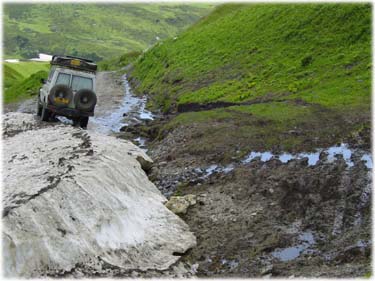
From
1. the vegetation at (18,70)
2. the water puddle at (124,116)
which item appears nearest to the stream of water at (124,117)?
the water puddle at (124,116)

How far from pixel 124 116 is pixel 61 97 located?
12.5 meters

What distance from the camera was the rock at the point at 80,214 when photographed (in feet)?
49.2

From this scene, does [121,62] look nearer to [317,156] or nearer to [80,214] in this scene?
[317,156]

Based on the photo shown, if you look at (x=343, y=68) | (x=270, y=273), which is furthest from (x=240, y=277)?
(x=343, y=68)

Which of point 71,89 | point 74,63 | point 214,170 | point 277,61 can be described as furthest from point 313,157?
point 277,61

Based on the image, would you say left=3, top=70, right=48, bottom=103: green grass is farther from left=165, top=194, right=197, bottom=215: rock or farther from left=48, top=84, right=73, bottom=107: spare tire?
left=165, top=194, right=197, bottom=215: rock

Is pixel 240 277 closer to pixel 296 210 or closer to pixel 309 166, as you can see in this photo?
pixel 296 210

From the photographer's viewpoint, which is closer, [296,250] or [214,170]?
[296,250]

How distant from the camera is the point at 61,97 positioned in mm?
28828

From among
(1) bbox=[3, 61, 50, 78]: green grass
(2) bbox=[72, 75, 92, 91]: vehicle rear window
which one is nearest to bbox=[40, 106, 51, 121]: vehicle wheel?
(2) bbox=[72, 75, 92, 91]: vehicle rear window

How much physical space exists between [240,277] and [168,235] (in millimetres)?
Answer: 3165

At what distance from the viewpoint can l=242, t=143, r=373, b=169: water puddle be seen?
80.2 ft

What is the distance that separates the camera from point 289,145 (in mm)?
26625

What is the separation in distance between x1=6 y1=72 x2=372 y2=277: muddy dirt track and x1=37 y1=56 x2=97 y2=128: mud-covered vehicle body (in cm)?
483
